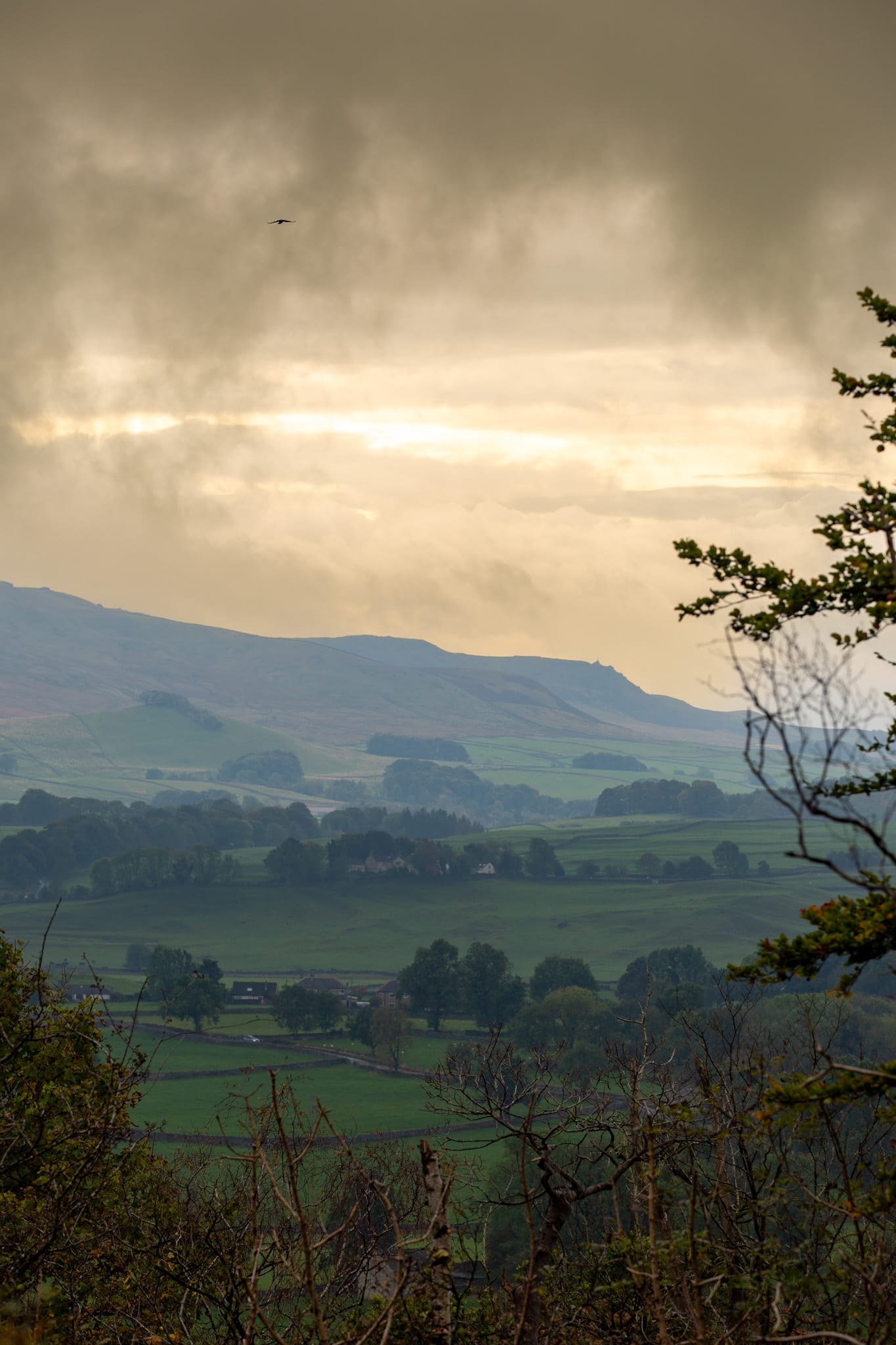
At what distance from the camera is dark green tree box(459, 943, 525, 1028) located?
12194 cm

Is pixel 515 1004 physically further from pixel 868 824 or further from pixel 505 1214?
pixel 868 824

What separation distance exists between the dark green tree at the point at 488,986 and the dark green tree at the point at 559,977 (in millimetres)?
2350

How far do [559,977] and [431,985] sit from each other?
1478cm

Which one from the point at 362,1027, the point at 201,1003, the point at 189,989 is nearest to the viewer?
the point at 201,1003

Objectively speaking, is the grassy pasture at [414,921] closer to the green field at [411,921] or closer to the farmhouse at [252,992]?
the green field at [411,921]

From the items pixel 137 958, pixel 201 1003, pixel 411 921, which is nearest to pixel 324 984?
pixel 137 958

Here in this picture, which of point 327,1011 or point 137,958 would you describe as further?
point 137,958

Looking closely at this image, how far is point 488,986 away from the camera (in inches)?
4850

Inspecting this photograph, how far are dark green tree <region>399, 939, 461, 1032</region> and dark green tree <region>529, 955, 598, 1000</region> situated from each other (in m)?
9.28

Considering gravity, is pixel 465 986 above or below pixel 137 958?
above

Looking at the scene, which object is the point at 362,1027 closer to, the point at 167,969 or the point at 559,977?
the point at 559,977

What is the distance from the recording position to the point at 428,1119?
8488 cm

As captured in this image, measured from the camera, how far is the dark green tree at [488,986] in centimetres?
12194

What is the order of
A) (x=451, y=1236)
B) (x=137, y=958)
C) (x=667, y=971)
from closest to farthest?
1. (x=451, y=1236)
2. (x=667, y=971)
3. (x=137, y=958)
